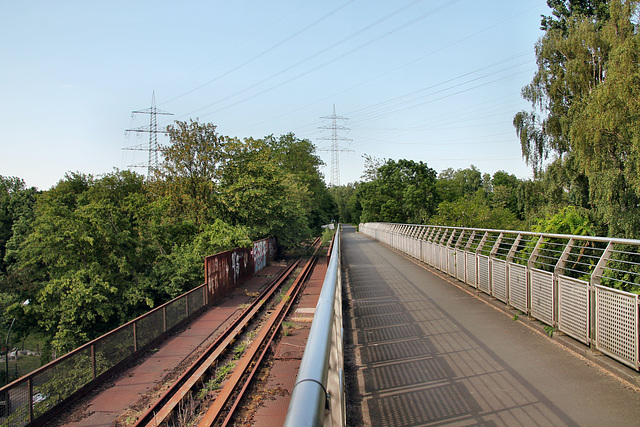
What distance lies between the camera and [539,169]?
27.0m

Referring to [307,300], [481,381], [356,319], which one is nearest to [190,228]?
[307,300]

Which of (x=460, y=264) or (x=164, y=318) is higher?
(x=460, y=264)

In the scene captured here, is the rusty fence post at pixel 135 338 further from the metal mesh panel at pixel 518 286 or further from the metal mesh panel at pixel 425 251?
the metal mesh panel at pixel 425 251

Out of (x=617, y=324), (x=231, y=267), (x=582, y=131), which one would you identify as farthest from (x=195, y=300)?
(x=582, y=131)

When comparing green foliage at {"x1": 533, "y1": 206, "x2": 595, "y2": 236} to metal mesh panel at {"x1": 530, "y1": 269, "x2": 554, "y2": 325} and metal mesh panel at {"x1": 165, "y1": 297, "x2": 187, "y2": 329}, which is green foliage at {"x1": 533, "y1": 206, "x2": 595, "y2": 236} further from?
metal mesh panel at {"x1": 165, "y1": 297, "x2": 187, "y2": 329}

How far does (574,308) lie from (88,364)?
28.4 ft

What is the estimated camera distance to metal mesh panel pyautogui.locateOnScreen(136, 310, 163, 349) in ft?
33.7

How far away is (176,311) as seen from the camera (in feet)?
→ 41.6

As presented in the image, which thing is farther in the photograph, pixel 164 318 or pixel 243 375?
pixel 164 318

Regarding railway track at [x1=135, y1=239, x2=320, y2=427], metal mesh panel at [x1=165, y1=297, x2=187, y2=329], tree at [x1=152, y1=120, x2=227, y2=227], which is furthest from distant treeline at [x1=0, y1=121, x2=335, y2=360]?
railway track at [x1=135, y1=239, x2=320, y2=427]

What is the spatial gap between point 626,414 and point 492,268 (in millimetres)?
5805

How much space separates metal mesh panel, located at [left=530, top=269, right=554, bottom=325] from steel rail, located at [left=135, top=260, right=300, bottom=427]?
247 inches

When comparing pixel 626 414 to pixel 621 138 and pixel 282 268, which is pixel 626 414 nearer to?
pixel 621 138

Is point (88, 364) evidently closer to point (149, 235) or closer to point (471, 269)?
point (471, 269)
